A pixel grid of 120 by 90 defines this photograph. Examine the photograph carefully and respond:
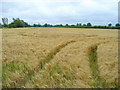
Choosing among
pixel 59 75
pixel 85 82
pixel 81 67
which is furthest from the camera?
pixel 81 67

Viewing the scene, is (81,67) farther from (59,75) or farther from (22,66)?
(22,66)

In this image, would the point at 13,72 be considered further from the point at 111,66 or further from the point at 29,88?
the point at 111,66

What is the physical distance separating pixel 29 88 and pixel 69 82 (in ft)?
3.74

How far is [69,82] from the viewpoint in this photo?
16.4ft

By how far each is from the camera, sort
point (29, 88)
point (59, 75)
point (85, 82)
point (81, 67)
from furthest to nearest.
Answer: point (81, 67)
point (59, 75)
point (85, 82)
point (29, 88)

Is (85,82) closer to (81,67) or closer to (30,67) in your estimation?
(81,67)

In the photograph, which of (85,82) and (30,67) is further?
(30,67)

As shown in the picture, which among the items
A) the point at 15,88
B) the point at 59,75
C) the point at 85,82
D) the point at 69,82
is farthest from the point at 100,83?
the point at 15,88

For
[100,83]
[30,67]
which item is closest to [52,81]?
[100,83]

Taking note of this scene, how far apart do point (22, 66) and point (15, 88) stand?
2.09m

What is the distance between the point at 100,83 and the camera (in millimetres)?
5039

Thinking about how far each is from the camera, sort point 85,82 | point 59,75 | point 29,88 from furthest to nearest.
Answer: point 59,75, point 85,82, point 29,88

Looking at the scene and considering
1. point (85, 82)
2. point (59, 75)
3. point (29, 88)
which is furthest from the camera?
point (59, 75)

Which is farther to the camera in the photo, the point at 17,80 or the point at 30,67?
the point at 30,67
